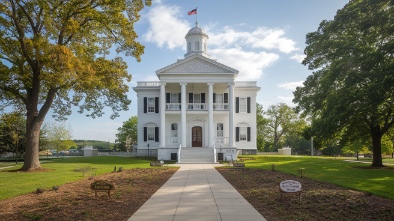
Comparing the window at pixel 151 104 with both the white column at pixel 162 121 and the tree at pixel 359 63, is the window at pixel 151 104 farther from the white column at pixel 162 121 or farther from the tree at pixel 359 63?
the tree at pixel 359 63

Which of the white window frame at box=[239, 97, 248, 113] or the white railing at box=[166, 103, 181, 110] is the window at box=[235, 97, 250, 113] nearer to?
the white window frame at box=[239, 97, 248, 113]

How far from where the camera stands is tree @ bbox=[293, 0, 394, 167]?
15.3 m

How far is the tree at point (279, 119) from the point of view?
61966mm

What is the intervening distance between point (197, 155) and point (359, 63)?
749 inches

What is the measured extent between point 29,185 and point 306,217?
39.0ft

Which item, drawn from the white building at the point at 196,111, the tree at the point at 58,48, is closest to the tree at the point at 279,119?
the white building at the point at 196,111

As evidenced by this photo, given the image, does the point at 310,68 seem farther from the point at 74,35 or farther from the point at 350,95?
the point at 74,35

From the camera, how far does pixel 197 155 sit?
32.4 meters

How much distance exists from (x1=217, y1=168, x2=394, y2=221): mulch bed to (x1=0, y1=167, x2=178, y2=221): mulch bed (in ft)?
12.9

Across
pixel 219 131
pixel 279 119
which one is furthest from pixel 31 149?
pixel 279 119

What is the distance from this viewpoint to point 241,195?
38.8 ft

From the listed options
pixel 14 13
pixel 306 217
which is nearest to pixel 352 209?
pixel 306 217

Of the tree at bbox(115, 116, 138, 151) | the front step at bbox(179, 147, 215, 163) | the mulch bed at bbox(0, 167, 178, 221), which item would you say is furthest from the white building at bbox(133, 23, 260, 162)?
the tree at bbox(115, 116, 138, 151)

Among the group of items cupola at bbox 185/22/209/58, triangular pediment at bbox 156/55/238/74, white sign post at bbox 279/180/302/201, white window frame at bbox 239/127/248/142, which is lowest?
white sign post at bbox 279/180/302/201
